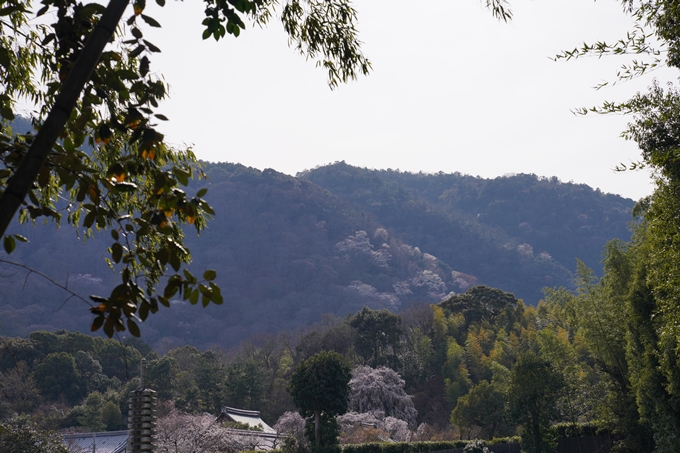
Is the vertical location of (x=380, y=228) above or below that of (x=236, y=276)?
above

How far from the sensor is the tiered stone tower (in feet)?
17.3

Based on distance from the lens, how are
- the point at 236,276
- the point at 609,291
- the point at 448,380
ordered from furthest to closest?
the point at 236,276 < the point at 448,380 < the point at 609,291

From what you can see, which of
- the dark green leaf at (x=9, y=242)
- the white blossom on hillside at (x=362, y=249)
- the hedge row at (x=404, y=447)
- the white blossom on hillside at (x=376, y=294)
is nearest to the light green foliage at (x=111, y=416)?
the hedge row at (x=404, y=447)

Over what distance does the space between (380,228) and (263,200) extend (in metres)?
22.6

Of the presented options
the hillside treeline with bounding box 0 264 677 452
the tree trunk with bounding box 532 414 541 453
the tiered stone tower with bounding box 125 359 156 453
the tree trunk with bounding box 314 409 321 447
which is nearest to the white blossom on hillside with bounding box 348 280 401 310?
the hillside treeline with bounding box 0 264 677 452

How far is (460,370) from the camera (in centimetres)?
3559

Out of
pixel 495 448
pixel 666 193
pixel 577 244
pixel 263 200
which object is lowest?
pixel 495 448

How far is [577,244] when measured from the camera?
113438 millimetres

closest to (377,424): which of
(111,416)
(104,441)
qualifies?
(104,441)

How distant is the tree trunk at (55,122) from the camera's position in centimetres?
164

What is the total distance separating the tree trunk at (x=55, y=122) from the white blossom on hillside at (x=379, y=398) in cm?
3237

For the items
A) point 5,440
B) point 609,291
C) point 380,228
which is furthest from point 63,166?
point 380,228

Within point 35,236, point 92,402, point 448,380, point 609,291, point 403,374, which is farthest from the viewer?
point 35,236

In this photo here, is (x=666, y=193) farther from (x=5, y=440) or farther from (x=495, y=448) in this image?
(x=495, y=448)
